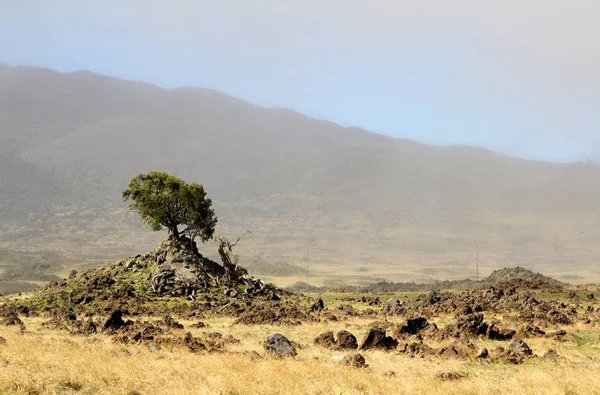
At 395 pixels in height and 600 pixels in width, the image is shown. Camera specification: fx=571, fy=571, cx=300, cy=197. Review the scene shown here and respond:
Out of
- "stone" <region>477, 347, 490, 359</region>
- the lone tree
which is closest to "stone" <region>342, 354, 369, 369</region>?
"stone" <region>477, 347, 490, 359</region>

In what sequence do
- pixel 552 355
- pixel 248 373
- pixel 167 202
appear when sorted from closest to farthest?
pixel 248 373, pixel 552 355, pixel 167 202

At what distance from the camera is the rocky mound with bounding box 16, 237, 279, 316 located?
47.7 m

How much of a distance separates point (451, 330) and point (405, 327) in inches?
101

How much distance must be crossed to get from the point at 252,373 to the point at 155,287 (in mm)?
36322

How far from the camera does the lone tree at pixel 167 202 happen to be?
180ft

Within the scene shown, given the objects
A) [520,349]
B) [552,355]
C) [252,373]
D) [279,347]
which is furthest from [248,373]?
[552,355]

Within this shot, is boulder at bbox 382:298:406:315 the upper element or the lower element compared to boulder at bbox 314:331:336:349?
lower

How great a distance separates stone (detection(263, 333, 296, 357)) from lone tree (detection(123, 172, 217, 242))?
31755mm

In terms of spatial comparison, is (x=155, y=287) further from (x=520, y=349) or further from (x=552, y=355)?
(x=552, y=355)

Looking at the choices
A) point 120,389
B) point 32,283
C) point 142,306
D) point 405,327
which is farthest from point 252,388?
point 32,283

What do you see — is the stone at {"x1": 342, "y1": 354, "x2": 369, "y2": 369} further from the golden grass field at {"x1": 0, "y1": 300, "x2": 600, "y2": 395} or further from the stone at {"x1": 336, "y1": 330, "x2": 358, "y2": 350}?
the stone at {"x1": 336, "y1": 330, "x2": 358, "y2": 350}

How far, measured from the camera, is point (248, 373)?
18.4 metres

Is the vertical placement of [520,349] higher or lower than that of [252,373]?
lower

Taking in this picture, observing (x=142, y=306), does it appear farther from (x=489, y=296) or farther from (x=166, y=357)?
(x=489, y=296)
